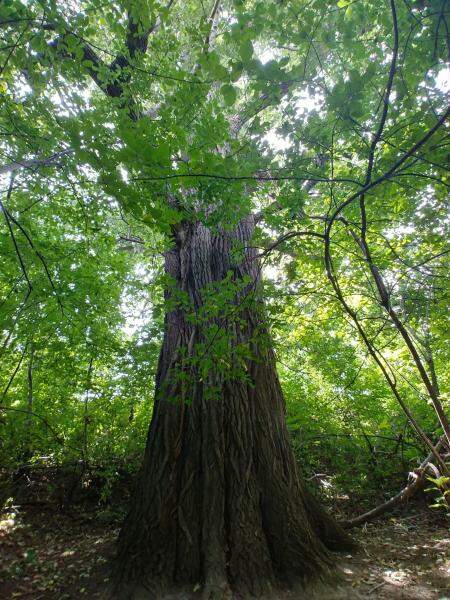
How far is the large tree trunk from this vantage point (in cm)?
257

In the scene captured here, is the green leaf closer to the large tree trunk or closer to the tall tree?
the tall tree

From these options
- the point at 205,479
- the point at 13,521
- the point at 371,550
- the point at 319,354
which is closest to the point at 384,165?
the point at 205,479

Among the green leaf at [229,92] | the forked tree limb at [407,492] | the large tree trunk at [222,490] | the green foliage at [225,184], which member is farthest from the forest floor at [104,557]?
the green leaf at [229,92]

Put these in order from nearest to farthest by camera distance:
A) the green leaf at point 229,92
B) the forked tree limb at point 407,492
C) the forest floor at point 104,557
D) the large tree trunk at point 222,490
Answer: the green leaf at point 229,92 < the large tree trunk at point 222,490 < the forest floor at point 104,557 < the forked tree limb at point 407,492

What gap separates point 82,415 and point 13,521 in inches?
56.6

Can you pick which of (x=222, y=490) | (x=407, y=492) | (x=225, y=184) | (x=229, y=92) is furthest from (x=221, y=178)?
(x=407, y=492)

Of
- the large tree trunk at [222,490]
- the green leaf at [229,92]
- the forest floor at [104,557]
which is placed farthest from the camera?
the forest floor at [104,557]

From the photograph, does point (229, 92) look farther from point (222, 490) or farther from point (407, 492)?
point (407, 492)

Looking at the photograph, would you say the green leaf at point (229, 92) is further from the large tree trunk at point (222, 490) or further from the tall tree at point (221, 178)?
the large tree trunk at point (222, 490)

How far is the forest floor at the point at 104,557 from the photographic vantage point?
2676 millimetres

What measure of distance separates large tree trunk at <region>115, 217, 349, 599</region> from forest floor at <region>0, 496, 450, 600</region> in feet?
0.91

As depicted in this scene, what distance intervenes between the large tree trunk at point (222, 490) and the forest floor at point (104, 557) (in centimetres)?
28

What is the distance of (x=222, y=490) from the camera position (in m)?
2.95

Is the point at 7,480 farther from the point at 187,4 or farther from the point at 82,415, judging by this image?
the point at 187,4
